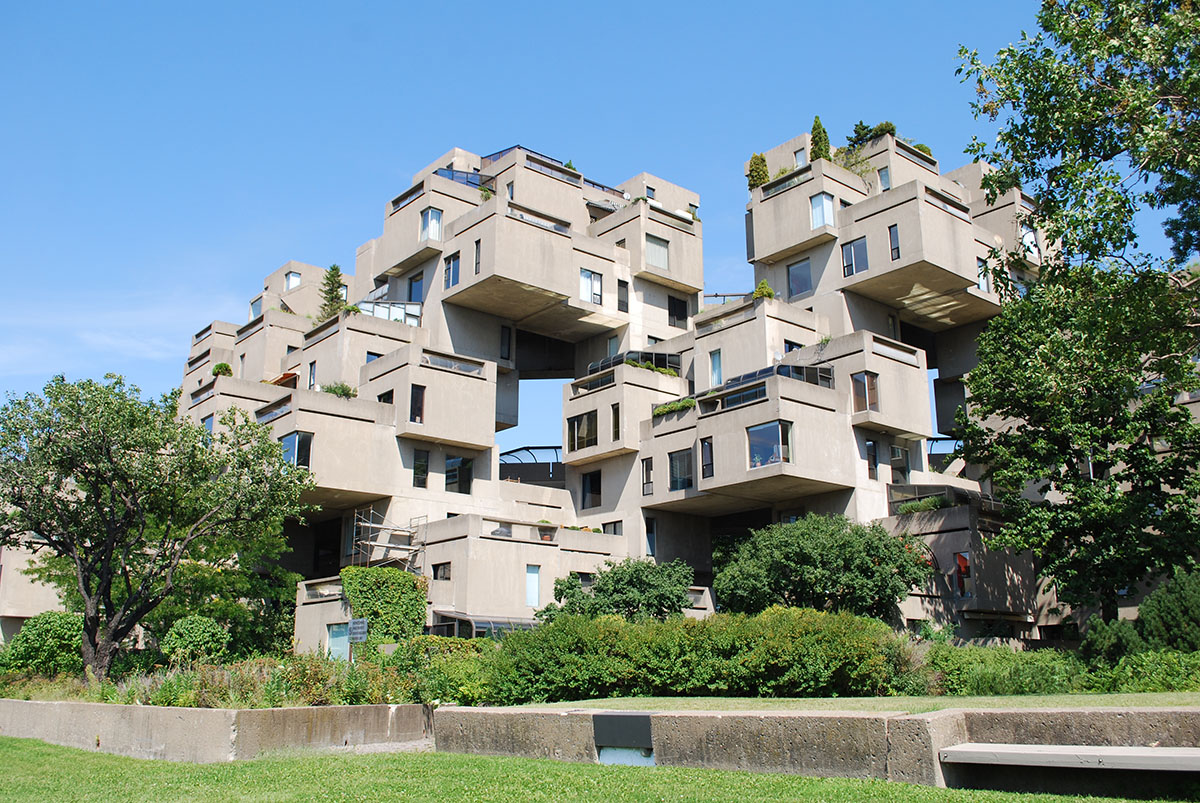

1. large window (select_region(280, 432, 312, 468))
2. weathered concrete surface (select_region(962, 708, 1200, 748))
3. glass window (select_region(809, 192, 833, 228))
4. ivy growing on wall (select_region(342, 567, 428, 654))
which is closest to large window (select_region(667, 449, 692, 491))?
ivy growing on wall (select_region(342, 567, 428, 654))

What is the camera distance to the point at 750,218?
53.8 metres

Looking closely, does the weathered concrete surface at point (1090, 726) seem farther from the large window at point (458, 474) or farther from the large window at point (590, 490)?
the large window at point (590, 490)

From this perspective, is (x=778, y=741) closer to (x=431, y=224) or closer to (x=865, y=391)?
(x=865, y=391)

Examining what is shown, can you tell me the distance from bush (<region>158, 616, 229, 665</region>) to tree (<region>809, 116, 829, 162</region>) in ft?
123

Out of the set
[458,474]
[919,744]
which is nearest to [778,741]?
[919,744]

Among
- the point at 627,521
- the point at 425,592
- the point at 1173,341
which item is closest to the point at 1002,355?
the point at 1173,341

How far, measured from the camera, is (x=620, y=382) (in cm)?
4644

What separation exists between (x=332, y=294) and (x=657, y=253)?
59.9 ft

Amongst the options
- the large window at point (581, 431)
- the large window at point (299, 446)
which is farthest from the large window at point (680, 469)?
the large window at point (299, 446)

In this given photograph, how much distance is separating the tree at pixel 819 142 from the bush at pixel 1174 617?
35863mm

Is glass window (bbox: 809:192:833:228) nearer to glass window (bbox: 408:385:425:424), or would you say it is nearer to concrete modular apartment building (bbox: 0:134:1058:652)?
concrete modular apartment building (bbox: 0:134:1058:652)

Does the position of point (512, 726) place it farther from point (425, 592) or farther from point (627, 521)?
point (627, 521)

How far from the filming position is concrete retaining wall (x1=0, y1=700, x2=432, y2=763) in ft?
49.5

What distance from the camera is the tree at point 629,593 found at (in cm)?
3547
